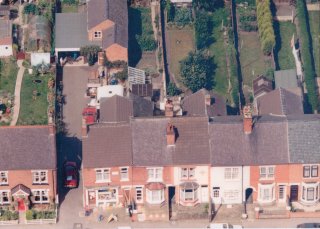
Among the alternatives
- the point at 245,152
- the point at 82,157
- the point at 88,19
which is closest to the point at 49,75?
the point at 88,19

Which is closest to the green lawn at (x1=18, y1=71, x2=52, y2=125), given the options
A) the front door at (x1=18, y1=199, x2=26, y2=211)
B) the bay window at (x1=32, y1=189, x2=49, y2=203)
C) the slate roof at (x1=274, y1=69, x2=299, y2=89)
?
the bay window at (x1=32, y1=189, x2=49, y2=203)

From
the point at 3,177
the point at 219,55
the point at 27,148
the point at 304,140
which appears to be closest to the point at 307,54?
the point at 219,55

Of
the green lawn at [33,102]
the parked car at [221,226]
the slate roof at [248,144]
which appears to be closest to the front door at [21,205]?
the green lawn at [33,102]

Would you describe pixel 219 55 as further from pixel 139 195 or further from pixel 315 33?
pixel 139 195

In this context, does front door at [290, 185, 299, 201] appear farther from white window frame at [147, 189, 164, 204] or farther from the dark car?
white window frame at [147, 189, 164, 204]

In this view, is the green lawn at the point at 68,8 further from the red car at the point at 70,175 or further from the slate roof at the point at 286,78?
the red car at the point at 70,175

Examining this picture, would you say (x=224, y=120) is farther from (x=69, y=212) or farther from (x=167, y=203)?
(x=69, y=212)
